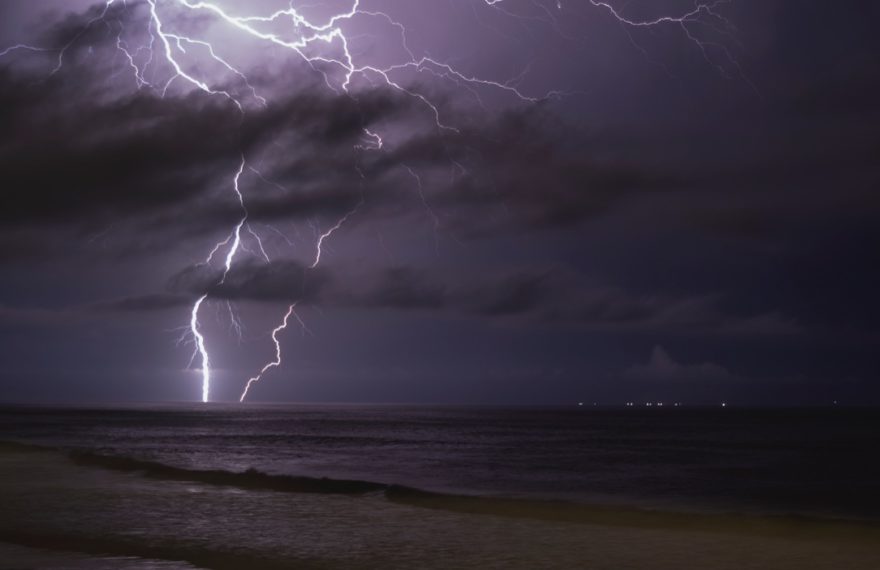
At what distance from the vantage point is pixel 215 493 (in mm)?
20359

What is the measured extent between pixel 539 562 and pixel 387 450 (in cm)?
3298

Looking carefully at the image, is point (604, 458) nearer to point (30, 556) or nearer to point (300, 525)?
point (300, 525)

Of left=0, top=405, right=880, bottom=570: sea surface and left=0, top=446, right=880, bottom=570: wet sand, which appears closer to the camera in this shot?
left=0, top=446, right=880, bottom=570: wet sand

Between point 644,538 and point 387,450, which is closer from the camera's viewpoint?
point 644,538

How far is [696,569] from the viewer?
11531mm

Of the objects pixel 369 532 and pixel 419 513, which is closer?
pixel 369 532

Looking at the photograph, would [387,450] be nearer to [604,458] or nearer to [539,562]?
[604,458]

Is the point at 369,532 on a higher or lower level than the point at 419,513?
higher

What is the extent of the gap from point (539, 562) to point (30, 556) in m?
6.93

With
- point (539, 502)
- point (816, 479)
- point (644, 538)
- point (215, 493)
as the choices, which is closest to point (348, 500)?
point (215, 493)

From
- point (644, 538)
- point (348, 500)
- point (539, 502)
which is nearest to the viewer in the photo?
point (644, 538)

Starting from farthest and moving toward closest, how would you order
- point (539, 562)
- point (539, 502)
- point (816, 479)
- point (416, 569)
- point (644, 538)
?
point (816, 479)
point (539, 502)
point (644, 538)
point (539, 562)
point (416, 569)

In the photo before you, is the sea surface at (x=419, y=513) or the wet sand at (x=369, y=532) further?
the sea surface at (x=419, y=513)

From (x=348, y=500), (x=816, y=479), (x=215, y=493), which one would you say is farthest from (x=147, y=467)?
(x=816, y=479)
